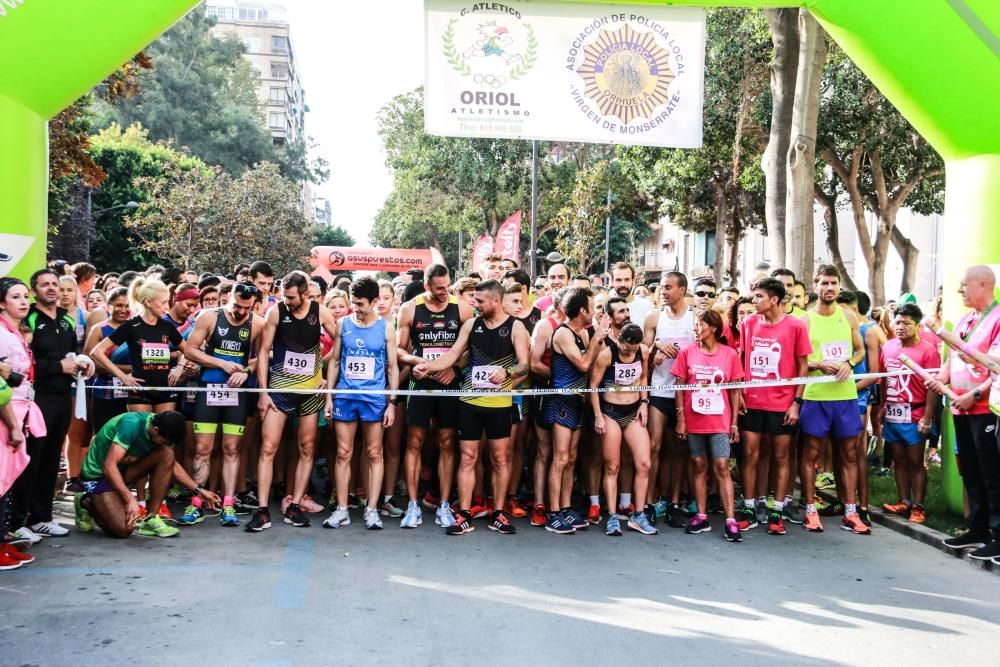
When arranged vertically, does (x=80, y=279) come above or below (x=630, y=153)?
below

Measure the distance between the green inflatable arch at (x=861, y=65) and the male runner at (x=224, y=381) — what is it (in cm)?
141

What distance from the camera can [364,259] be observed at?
3553cm

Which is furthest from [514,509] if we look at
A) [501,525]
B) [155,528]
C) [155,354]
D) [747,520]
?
[155,354]

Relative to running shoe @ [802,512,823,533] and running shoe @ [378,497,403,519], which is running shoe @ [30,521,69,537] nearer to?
running shoe @ [378,497,403,519]

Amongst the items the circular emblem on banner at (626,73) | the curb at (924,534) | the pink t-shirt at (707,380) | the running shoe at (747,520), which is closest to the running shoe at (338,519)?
the pink t-shirt at (707,380)

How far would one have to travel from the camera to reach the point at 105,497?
6.89m

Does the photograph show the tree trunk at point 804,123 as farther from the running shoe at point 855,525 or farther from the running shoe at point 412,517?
the running shoe at point 412,517

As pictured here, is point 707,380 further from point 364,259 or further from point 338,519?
point 364,259

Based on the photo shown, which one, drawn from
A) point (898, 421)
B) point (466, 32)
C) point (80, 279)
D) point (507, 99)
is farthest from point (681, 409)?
point (80, 279)

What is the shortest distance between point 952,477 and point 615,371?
3.05m

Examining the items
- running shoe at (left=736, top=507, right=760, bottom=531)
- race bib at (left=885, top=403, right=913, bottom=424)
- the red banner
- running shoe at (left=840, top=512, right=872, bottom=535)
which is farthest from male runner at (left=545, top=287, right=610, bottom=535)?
the red banner

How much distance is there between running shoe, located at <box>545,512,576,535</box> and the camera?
Result: 24.7 feet

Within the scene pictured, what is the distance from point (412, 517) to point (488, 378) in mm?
1298

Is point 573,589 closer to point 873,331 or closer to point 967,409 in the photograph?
point 967,409
